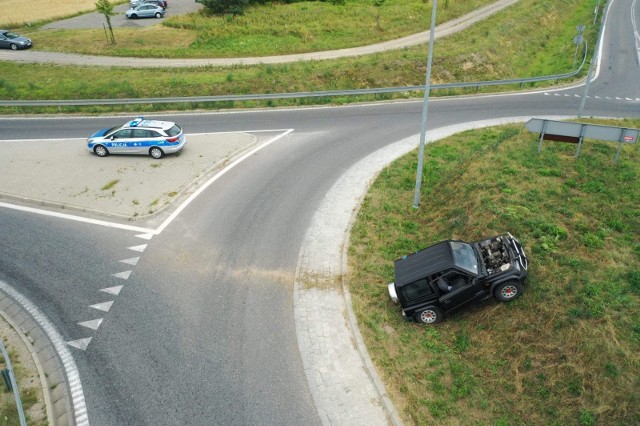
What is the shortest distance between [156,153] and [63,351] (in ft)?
35.7

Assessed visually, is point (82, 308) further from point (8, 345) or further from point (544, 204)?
point (544, 204)

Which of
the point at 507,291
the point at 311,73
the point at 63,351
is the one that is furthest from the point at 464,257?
the point at 311,73

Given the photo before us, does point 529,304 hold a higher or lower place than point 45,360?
higher

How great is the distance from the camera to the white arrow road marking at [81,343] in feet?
33.8

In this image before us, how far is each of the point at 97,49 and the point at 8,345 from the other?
32708mm

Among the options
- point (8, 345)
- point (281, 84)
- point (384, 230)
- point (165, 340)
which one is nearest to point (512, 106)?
point (281, 84)

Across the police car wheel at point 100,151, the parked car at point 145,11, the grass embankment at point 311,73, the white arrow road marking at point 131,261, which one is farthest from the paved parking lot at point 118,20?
the white arrow road marking at point 131,261

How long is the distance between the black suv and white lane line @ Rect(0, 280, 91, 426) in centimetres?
738

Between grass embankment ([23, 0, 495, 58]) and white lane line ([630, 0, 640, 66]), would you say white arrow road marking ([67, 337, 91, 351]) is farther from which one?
white lane line ([630, 0, 640, 66])

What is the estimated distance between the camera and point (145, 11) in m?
44.5

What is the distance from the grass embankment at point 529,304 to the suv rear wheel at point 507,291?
22 centimetres

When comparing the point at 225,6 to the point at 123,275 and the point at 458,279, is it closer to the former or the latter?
the point at 123,275

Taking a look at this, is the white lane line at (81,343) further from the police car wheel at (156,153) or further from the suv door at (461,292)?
the police car wheel at (156,153)

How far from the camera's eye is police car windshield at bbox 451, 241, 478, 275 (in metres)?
10.5
